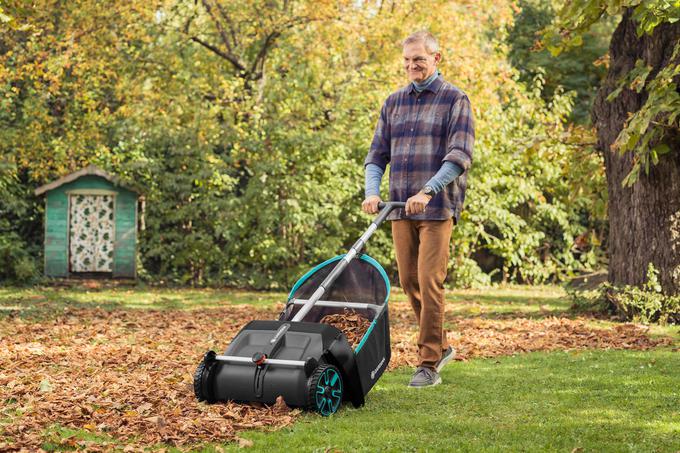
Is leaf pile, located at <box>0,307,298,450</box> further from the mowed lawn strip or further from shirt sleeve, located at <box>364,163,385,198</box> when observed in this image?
shirt sleeve, located at <box>364,163,385,198</box>

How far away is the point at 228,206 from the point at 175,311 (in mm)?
3716

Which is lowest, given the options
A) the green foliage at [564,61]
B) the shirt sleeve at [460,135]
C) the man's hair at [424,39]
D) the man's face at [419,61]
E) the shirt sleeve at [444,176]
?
the shirt sleeve at [444,176]

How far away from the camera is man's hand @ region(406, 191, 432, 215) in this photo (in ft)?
17.5

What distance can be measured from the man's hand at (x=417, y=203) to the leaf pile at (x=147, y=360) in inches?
28.2

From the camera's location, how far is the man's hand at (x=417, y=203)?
5.33 metres

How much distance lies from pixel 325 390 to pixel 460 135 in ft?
5.85

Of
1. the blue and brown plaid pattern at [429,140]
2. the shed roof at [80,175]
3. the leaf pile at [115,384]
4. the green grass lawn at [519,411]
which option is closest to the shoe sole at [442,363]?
the green grass lawn at [519,411]

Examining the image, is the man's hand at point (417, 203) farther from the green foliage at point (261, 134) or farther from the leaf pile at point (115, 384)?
the green foliage at point (261, 134)

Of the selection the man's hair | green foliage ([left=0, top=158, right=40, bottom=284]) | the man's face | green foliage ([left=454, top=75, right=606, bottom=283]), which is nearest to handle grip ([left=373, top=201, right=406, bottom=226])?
the man's face

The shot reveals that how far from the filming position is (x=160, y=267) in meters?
15.8

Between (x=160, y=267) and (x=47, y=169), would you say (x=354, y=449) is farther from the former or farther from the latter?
(x=47, y=169)

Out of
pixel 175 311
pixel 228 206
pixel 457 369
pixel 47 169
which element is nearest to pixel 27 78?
pixel 47 169

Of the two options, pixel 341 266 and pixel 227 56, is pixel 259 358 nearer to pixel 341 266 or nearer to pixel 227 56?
pixel 341 266

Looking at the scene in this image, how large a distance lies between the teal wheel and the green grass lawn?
0.06 m
